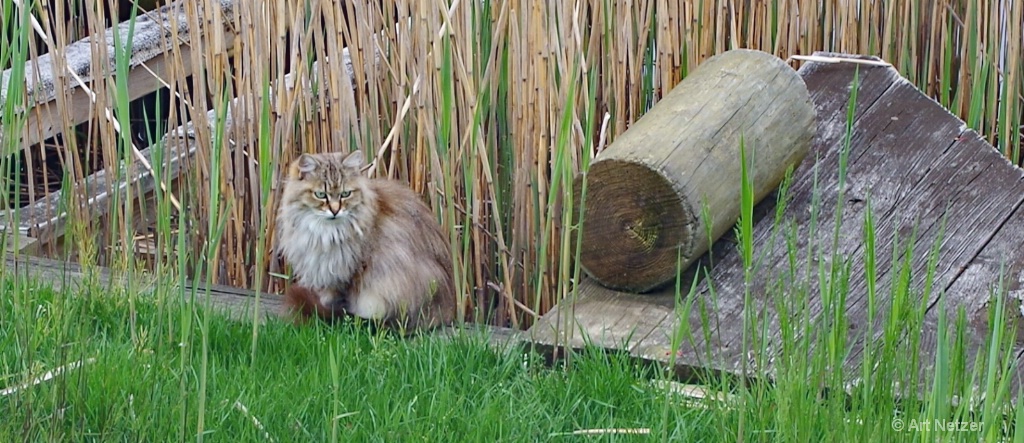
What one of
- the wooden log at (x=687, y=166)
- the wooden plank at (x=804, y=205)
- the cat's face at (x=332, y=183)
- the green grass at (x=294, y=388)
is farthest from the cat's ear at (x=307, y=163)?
the wooden plank at (x=804, y=205)

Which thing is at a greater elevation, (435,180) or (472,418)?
(435,180)

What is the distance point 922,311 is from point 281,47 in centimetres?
232

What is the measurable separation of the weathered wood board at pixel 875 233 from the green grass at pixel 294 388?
0.20 m

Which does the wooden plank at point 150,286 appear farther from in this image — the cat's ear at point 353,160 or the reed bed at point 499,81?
the cat's ear at point 353,160

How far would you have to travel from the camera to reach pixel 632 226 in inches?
119

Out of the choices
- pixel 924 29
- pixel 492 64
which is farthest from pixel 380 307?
pixel 924 29

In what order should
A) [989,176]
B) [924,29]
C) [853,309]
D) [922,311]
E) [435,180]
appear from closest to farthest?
[922,311]
[853,309]
[989,176]
[435,180]
[924,29]

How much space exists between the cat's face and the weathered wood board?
2.14ft

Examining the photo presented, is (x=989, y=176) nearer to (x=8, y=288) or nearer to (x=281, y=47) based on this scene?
(x=281, y=47)

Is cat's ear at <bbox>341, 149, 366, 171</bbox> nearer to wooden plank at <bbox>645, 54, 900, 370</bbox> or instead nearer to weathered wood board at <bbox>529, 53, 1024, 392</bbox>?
weathered wood board at <bbox>529, 53, 1024, 392</bbox>

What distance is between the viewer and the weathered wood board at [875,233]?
2.86m

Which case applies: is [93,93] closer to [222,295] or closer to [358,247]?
[222,295]

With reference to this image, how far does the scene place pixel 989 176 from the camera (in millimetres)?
3088

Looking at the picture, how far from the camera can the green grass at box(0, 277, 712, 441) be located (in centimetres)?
225
